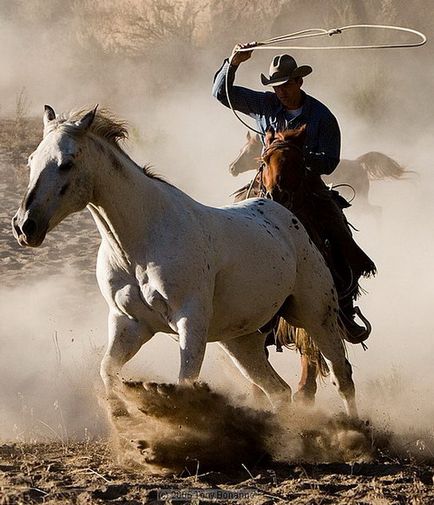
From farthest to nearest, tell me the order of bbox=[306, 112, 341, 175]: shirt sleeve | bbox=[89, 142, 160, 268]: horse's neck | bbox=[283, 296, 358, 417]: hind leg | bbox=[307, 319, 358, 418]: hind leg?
bbox=[306, 112, 341, 175]: shirt sleeve → bbox=[307, 319, 358, 418]: hind leg → bbox=[283, 296, 358, 417]: hind leg → bbox=[89, 142, 160, 268]: horse's neck

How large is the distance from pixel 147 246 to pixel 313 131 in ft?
7.41

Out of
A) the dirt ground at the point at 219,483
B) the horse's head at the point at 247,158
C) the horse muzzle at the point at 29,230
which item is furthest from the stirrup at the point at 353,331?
the horse's head at the point at 247,158

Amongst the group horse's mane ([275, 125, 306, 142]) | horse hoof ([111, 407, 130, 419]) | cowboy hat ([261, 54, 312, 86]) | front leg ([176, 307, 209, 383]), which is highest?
cowboy hat ([261, 54, 312, 86])

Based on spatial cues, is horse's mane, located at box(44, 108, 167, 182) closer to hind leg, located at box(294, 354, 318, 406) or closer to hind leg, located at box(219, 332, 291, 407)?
hind leg, located at box(219, 332, 291, 407)

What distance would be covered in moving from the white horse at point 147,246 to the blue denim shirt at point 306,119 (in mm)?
1161

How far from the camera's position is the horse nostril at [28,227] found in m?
5.55

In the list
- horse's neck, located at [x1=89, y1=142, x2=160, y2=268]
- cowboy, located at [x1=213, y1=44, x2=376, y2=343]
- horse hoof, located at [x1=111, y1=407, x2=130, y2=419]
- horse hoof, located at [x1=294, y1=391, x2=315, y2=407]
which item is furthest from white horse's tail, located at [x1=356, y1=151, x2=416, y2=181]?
horse hoof, located at [x1=111, y1=407, x2=130, y2=419]

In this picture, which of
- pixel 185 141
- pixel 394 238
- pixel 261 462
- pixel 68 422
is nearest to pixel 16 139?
pixel 185 141

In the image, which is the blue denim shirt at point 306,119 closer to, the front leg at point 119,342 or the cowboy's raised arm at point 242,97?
the cowboy's raised arm at point 242,97

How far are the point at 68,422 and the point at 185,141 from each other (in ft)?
37.5

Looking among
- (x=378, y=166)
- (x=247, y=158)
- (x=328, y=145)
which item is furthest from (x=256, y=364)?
(x=378, y=166)

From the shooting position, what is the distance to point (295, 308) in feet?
23.5

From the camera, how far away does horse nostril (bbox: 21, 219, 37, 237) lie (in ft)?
18.2

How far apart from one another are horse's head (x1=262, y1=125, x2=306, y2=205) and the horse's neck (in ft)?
4.86
